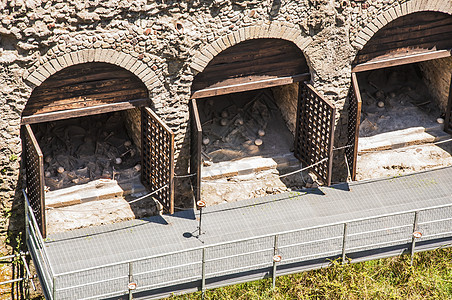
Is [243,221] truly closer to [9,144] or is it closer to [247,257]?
[247,257]

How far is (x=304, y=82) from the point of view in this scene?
18938 millimetres

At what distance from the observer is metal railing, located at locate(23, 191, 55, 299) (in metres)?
16.2

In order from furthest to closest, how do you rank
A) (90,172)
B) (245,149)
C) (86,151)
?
(245,149) → (86,151) → (90,172)

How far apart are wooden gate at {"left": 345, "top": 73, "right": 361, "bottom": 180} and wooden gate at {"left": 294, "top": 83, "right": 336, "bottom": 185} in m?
0.55

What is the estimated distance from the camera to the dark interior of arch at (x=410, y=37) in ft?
62.5

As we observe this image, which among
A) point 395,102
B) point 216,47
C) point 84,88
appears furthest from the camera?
point 395,102

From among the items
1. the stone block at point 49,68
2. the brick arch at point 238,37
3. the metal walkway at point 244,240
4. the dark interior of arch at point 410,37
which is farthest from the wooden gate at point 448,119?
the stone block at point 49,68

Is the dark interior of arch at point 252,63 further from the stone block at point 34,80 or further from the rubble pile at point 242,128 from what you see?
the stone block at point 34,80

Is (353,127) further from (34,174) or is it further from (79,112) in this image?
(34,174)

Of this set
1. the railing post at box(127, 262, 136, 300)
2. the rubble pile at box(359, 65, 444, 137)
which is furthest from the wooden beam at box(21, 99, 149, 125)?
the rubble pile at box(359, 65, 444, 137)

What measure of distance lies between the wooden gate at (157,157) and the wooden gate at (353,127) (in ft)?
12.7

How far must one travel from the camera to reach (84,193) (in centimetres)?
1828

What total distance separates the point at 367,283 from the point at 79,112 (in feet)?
20.3

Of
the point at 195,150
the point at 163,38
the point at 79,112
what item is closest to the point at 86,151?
the point at 79,112
